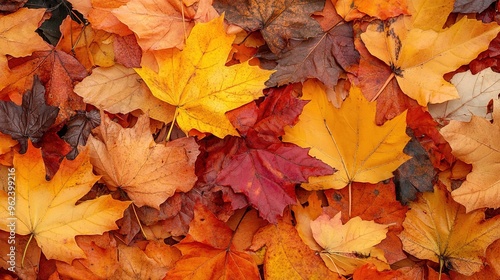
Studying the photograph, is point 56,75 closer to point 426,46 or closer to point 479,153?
point 426,46

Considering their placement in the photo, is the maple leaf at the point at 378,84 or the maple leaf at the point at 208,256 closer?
the maple leaf at the point at 208,256

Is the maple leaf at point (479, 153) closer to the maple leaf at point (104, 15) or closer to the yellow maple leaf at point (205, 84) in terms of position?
the yellow maple leaf at point (205, 84)

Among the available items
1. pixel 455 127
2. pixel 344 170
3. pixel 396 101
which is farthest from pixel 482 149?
pixel 344 170

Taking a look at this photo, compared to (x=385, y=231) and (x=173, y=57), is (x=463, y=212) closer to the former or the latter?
(x=385, y=231)

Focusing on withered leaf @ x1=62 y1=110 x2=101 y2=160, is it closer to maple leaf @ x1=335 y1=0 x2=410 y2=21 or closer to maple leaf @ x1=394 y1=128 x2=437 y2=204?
maple leaf @ x1=335 y1=0 x2=410 y2=21

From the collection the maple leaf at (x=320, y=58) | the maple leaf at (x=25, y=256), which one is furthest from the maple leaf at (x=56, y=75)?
the maple leaf at (x=320, y=58)
